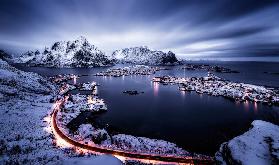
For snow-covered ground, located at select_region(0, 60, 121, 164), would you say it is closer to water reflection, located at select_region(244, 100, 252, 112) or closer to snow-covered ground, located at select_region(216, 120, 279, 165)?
snow-covered ground, located at select_region(216, 120, 279, 165)

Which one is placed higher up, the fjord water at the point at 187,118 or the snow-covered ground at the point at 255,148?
the snow-covered ground at the point at 255,148

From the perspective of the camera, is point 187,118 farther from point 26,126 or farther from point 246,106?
point 26,126

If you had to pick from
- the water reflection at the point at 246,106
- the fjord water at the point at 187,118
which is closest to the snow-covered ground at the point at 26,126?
the fjord water at the point at 187,118

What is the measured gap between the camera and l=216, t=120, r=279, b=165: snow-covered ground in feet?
89.7

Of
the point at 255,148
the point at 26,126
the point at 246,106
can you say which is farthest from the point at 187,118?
the point at 26,126

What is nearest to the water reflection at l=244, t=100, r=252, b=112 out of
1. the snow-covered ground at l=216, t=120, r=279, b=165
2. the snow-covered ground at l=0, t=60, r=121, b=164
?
the snow-covered ground at l=216, t=120, r=279, b=165

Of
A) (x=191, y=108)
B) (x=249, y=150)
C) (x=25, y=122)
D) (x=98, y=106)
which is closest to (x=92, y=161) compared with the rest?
(x=249, y=150)

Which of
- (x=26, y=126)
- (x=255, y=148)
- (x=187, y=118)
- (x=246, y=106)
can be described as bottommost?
(x=246, y=106)

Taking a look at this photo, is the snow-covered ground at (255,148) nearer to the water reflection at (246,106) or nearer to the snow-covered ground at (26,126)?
the snow-covered ground at (26,126)

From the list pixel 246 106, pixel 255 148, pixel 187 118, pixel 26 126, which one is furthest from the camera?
pixel 246 106

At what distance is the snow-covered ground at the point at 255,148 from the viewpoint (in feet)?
89.7

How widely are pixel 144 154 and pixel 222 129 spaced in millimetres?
37995

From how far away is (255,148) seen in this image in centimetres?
2942

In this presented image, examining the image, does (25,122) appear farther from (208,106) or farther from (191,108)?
(208,106)
